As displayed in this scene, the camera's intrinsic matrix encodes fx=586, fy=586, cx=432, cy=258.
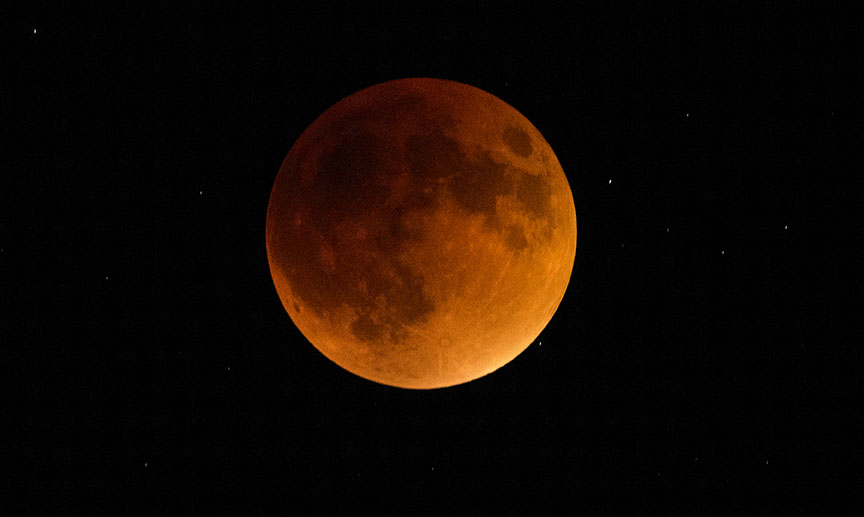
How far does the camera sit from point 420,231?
3.78m

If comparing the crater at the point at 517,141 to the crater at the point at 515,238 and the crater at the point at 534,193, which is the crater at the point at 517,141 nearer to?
the crater at the point at 534,193

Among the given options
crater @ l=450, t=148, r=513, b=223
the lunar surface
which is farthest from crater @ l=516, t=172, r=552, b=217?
crater @ l=450, t=148, r=513, b=223

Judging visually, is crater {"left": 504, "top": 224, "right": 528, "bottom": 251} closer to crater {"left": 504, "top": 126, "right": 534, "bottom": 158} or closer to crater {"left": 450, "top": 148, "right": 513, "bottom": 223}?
crater {"left": 450, "top": 148, "right": 513, "bottom": 223}

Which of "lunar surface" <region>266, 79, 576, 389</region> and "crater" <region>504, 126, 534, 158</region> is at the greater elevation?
"crater" <region>504, 126, 534, 158</region>

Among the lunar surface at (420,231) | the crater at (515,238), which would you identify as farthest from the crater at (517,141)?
the crater at (515,238)

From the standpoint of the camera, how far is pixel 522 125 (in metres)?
4.45

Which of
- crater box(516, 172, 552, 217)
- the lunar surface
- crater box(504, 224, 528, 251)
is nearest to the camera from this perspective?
the lunar surface

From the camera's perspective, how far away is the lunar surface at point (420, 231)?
12.5 feet

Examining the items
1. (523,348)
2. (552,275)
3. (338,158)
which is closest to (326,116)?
(338,158)

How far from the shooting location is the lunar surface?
12.5ft

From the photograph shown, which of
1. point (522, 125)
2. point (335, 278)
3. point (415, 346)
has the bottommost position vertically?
point (415, 346)

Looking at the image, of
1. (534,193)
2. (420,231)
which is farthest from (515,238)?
(420,231)

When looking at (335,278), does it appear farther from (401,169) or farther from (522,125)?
(522,125)

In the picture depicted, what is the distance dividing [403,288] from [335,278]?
0.48 metres
